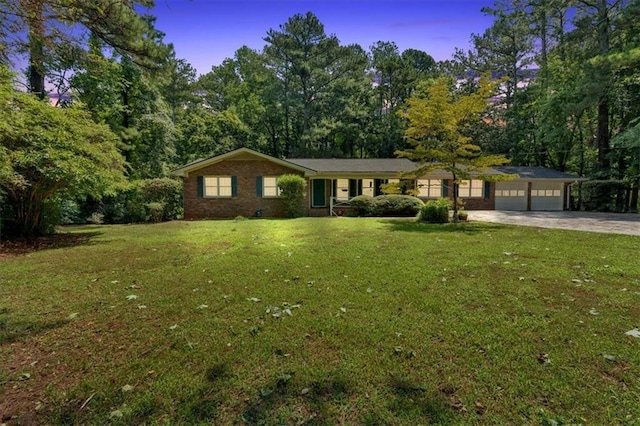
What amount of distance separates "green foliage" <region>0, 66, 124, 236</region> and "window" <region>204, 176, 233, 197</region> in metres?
7.18

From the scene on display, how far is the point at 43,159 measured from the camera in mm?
8820

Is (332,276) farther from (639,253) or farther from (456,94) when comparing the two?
(456,94)

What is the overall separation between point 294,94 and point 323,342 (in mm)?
32228

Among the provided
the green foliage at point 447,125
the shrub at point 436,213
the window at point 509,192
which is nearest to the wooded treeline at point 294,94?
the window at point 509,192

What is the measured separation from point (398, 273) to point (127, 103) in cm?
2254

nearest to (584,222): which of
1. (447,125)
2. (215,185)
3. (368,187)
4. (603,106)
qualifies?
(447,125)

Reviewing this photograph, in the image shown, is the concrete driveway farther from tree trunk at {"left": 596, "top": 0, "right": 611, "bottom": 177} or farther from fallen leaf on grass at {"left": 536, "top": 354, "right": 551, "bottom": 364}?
fallen leaf on grass at {"left": 536, "top": 354, "right": 551, "bottom": 364}

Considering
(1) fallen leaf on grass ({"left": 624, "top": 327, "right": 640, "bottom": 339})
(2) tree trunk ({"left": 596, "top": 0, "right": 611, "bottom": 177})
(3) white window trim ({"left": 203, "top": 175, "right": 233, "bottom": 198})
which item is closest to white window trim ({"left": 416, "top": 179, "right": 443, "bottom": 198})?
(2) tree trunk ({"left": 596, "top": 0, "right": 611, "bottom": 177})

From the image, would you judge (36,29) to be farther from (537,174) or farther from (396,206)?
(537,174)

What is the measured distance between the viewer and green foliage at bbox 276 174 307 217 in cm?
1767

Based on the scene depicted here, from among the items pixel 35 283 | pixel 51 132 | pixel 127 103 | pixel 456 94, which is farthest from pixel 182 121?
pixel 35 283

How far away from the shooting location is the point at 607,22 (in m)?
19.5

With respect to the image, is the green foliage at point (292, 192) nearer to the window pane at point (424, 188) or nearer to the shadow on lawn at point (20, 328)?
the window pane at point (424, 188)

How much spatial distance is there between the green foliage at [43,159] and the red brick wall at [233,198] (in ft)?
23.4
